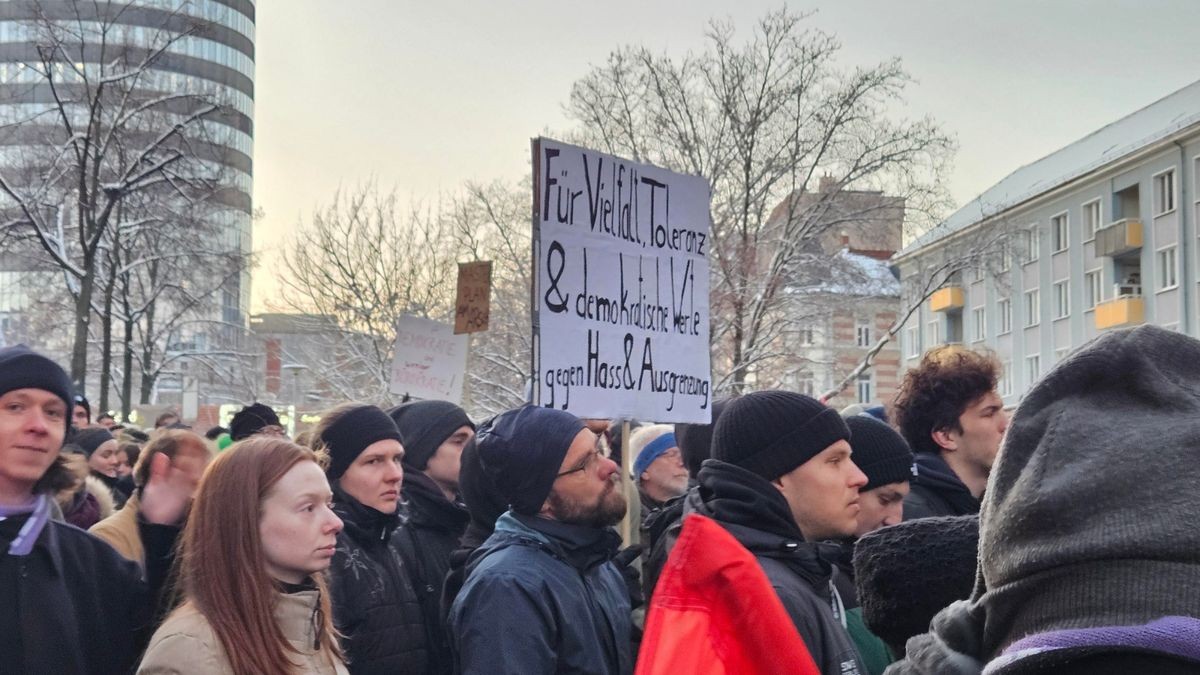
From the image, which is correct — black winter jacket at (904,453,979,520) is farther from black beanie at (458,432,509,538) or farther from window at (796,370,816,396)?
window at (796,370,816,396)

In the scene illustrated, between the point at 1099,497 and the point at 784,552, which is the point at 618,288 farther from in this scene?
the point at 1099,497

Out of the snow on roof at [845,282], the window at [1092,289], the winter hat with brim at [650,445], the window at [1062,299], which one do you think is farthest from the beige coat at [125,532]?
the window at [1062,299]

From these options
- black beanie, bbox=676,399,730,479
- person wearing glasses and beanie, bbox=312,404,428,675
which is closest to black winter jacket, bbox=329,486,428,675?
person wearing glasses and beanie, bbox=312,404,428,675

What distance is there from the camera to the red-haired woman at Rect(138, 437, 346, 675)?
3355 millimetres

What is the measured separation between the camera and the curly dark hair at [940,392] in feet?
16.0

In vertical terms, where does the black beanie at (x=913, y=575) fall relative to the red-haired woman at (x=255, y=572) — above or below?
above

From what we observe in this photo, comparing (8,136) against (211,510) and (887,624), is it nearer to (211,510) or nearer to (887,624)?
(211,510)

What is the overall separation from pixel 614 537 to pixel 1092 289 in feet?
150

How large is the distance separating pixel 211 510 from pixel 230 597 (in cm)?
29

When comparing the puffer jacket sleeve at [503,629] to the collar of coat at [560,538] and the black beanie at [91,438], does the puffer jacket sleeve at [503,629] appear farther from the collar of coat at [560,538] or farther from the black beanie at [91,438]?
the black beanie at [91,438]

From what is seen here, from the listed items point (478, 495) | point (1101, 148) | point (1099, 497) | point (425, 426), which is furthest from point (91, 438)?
point (1101, 148)

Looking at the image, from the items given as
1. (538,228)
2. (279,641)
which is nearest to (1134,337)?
(279,641)

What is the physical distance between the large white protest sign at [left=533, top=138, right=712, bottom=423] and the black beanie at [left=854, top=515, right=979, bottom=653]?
11.9 feet

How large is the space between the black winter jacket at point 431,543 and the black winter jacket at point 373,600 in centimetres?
9
